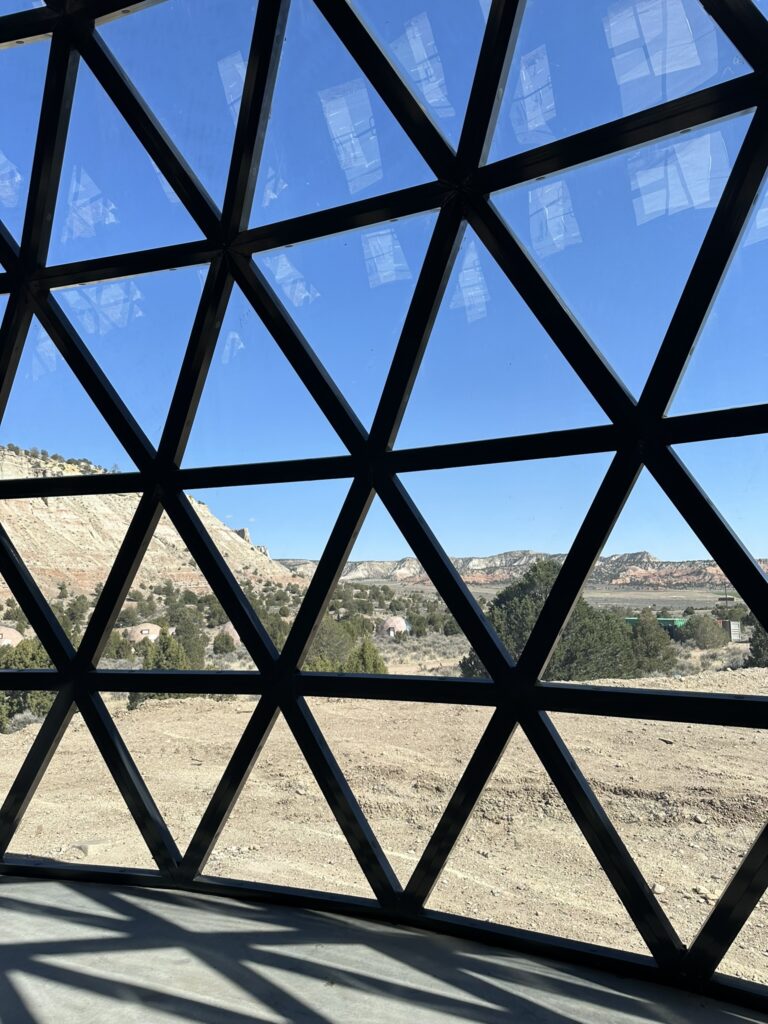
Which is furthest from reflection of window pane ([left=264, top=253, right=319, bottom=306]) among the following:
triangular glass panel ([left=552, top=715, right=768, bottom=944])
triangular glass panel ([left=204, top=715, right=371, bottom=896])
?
triangular glass panel ([left=204, top=715, right=371, bottom=896])

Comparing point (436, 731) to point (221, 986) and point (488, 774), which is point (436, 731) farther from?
point (221, 986)

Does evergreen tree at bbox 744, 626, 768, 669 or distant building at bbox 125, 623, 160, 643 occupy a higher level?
distant building at bbox 125, 623, 160, 643

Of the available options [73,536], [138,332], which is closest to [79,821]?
[73,536]

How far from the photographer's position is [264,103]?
510 cm

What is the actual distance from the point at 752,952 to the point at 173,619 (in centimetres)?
556

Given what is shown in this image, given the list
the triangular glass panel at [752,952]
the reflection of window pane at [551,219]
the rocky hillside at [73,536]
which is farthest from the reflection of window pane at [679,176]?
the rocky hillside at [73,536]

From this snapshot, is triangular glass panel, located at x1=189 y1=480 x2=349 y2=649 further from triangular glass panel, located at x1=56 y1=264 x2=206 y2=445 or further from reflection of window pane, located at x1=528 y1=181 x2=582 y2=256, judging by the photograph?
reflection of window pane, located at x1=528 y1=181 x2=582 y2=256

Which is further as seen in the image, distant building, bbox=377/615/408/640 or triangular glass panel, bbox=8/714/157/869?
triangular glass panel, bbox=8/714/157/869

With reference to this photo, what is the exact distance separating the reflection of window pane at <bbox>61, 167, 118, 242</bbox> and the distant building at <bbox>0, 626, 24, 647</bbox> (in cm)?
426

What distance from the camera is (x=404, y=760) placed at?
5785mm

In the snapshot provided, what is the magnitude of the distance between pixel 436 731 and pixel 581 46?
5295 millimetres

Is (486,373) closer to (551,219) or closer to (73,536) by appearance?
(551,219)

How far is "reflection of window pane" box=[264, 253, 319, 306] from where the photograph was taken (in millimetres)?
5465

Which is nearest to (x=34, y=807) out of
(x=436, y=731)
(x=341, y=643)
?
(x=341, y=643)
